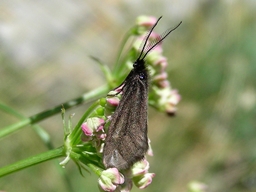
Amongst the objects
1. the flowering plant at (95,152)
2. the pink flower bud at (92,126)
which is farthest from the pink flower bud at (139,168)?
the pink flower bud at (92,126)

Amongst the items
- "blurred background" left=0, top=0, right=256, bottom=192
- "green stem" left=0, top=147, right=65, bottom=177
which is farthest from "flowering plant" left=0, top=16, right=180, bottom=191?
"blurred background" left=0, top=0, right=256, bottom=192

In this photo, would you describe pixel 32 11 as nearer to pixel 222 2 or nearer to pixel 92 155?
pixel 222 2

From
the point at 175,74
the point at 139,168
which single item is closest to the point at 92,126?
the point at 139,168

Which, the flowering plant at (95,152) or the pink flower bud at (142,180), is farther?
the pink flower bud at (142,180)

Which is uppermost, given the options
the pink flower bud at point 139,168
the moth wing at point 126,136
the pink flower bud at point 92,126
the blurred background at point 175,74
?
the blurred background at point 175,74

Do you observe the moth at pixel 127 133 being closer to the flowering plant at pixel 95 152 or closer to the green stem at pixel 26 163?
the flowering plant at pixel 95 152

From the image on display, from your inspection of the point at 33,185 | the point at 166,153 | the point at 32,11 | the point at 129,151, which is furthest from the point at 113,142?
the point at 32,11

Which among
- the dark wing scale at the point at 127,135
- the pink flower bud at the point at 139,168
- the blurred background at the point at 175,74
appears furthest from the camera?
the blurred background at the point at 175,74

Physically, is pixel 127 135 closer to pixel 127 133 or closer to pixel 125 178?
pixel 127 133

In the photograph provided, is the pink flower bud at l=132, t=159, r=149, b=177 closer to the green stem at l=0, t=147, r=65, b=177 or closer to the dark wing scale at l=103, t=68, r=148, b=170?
the dark wing scale at l=103, t=68, r=148, b=170

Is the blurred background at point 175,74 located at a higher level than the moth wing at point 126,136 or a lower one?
higher
